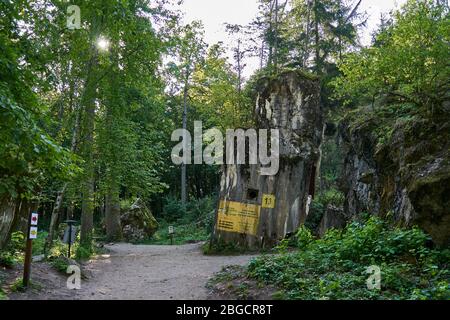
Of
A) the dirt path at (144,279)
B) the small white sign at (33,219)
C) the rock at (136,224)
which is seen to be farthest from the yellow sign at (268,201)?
the rock at (136,224)

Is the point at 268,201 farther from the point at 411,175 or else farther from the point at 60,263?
the point at 60,263

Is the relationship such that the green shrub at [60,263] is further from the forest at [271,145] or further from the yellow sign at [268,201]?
the yellow sign at [268,201]

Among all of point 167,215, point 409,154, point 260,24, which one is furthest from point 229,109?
point 409,154

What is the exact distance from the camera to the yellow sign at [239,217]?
43.6ft

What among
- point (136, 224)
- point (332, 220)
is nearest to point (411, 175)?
point (332, 220)

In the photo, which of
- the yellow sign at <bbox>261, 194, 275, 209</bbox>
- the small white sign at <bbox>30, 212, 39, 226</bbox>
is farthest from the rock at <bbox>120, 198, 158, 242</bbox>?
the small white sign at <bbox>30, 212, 39, 226</bbox>

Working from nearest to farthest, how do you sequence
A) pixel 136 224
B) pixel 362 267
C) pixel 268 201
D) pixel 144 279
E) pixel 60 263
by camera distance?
pixel 362 267 → pixel 60 263 → pixel 144 279 → pixel 268 201 → pixel 136 224

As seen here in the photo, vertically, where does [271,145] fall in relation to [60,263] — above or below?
above

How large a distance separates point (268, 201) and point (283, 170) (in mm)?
1217

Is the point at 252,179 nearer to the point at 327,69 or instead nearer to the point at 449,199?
the point at 449,199

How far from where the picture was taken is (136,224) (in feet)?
71.9

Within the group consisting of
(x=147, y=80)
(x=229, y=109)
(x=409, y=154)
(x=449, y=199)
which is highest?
(x=229, y=109)

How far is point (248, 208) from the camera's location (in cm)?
1342
